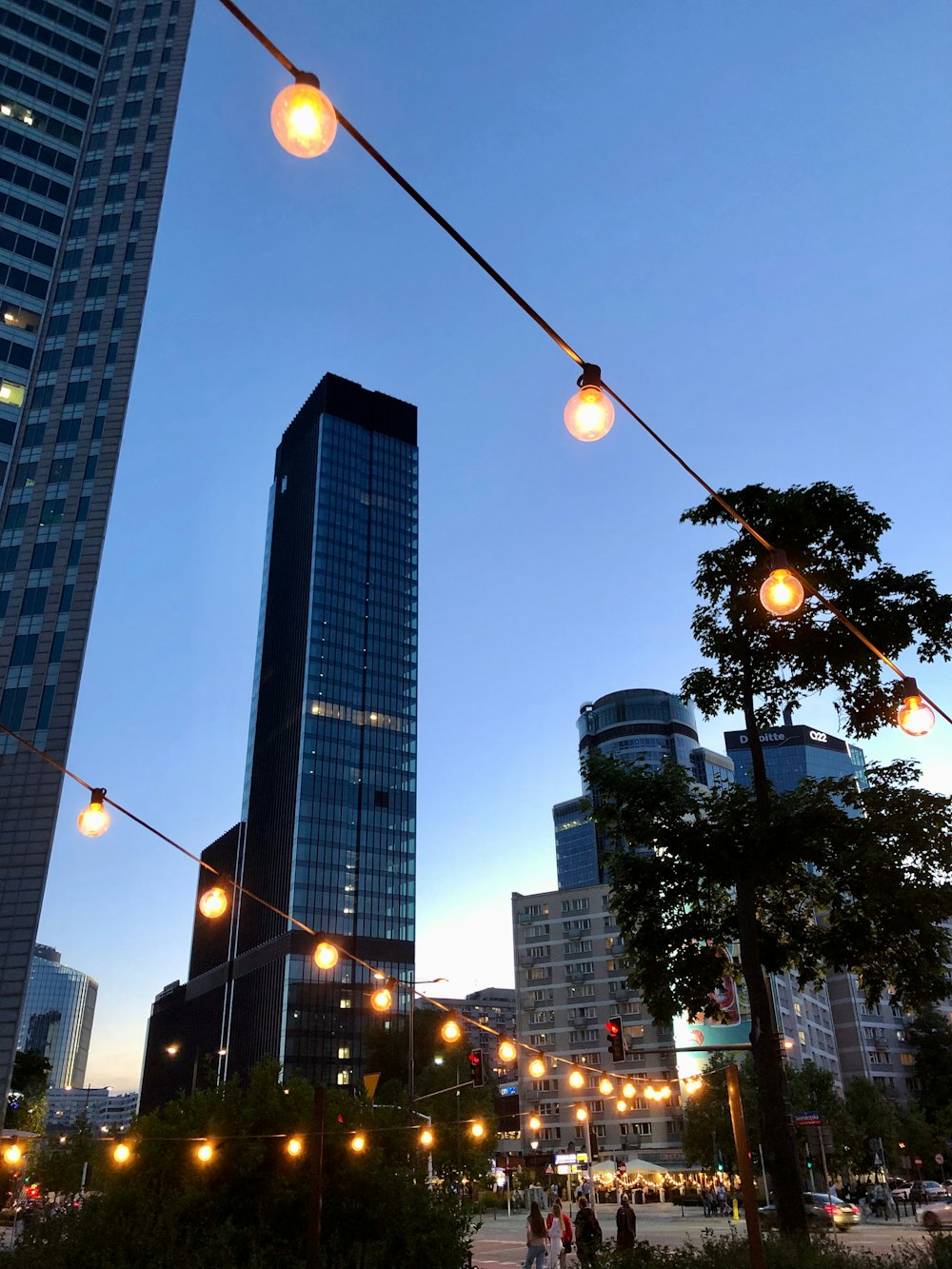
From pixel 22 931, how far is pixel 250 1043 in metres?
71.9

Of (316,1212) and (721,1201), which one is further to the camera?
(721,1201)

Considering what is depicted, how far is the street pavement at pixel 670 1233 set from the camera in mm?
29469

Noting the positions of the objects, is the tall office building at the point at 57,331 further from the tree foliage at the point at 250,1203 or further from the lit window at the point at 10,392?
the tree foliage at the point at 250,1203

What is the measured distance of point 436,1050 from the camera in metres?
99.2

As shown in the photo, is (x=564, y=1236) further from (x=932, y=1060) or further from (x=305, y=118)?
(x=932, y=1060)

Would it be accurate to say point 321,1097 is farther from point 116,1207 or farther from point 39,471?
point 39,471

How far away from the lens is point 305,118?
213 inches

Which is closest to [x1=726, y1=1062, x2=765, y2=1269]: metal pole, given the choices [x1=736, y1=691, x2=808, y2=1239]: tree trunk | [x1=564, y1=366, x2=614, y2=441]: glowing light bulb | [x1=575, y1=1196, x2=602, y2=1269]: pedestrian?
[x1=736, y1=691, x2=808, y2=1239]: tree trunk

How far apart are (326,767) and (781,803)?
10808cm

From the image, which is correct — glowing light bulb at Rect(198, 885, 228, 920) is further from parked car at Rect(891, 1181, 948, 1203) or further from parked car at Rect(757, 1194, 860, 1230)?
parked car at Rect(891, 1181, 948, 1203)

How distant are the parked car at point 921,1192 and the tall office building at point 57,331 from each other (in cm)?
5621

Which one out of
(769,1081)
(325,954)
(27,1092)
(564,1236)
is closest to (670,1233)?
(564,1236)

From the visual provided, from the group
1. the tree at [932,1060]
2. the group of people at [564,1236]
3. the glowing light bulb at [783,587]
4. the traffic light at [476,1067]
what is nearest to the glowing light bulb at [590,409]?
the glowing light bulb at [783,587]

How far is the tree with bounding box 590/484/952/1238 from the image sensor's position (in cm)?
2167
